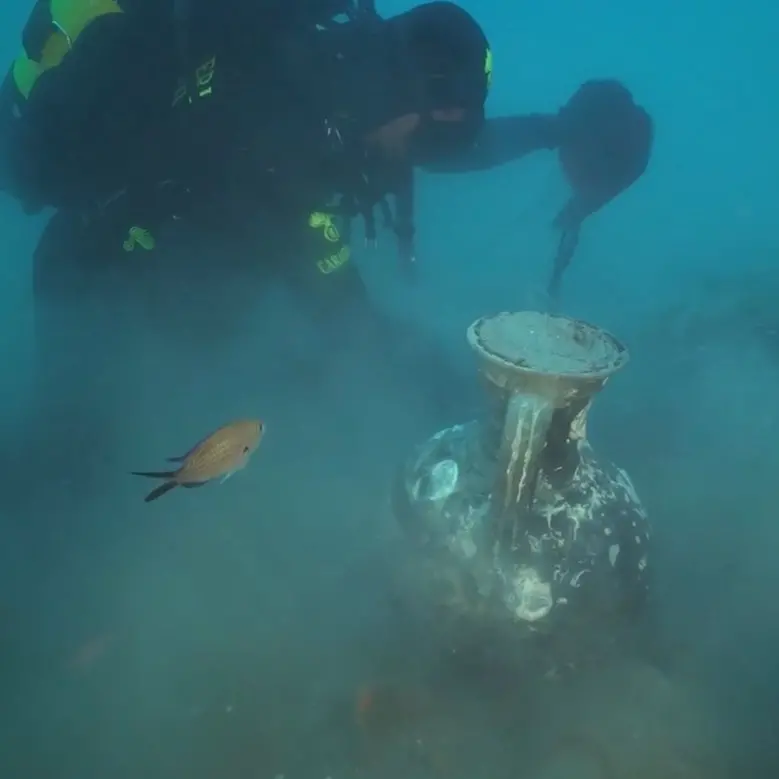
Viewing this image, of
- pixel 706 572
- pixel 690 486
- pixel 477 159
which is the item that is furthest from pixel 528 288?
pixel 706 572

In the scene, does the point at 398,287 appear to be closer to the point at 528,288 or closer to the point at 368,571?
the point at 528,288

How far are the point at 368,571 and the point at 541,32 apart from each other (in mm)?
70942

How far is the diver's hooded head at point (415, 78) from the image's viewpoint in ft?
10.8

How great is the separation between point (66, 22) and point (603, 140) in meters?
3.15

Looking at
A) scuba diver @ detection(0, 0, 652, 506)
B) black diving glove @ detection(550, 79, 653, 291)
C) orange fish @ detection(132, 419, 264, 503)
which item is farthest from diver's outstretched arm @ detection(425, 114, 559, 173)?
orange fish @ detection(132, 419, 264, 503)

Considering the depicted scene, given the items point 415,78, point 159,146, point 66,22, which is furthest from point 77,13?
point 415,78

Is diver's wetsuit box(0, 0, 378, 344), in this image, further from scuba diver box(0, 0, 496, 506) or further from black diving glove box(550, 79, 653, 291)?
black diving glove box(550, 79, 653, 291)

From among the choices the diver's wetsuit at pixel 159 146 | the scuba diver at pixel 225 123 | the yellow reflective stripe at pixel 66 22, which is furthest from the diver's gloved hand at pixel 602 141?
A: the yellow reflective stripe at pixel 66 22

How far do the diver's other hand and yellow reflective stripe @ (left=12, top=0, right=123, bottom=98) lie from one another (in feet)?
9.26

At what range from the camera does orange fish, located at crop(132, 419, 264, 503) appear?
2324mm

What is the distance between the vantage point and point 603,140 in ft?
14.3

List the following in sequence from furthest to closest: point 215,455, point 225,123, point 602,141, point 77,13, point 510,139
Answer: point 510,139
point 602,141
point 225,123
point 77,13
point 215,455

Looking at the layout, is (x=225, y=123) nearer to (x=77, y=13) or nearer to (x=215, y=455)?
(x=77, y=13)

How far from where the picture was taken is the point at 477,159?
4.96 metres
